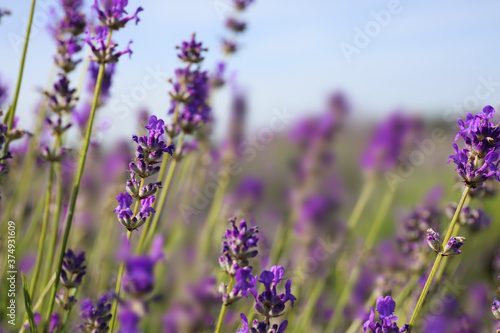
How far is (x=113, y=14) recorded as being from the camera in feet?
3.79

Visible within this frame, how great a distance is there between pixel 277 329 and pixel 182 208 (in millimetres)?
1597

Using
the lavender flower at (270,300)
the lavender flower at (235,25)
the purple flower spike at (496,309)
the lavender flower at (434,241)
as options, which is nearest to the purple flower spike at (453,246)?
the lavender flower at (434,241)

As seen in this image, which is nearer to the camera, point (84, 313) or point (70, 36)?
point (84, 313)

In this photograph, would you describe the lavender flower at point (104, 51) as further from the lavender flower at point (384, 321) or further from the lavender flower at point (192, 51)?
the lavender flower at point (384, 321)

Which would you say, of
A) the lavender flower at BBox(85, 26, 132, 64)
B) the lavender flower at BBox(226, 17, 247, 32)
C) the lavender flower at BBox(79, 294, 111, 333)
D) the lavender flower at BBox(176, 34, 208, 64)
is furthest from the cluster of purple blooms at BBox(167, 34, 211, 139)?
the lavender flower at BBox(226, 17, 247, 32)

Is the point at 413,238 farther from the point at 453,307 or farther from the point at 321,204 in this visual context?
the point at 321,204

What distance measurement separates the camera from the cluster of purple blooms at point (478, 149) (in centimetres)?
93

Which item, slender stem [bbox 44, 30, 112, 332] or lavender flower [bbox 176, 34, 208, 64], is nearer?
slender stem [bbox 44, 30, 112, 332]

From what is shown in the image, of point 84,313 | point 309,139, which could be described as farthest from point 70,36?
point 309,139

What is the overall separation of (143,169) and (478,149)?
663mm

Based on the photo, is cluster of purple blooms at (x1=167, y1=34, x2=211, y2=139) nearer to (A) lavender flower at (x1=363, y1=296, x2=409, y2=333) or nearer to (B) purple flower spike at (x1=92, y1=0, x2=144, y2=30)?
(B) purple flower spike at (x1=92, y1=0, x2=144, y2=30)

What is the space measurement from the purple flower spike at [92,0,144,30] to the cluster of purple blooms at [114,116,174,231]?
32cm

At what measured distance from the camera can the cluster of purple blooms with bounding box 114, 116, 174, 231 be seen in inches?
37.9

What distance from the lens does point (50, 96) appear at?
4.68 feet
